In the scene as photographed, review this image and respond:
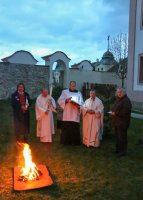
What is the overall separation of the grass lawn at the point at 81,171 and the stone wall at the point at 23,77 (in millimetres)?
A: 14486

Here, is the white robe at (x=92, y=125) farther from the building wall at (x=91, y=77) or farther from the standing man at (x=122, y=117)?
the building wall at (x=91, y=77)

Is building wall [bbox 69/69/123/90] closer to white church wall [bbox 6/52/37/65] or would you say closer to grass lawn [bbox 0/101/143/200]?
white church wall [bbox 6/52/37/65]

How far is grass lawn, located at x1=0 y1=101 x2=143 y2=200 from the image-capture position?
630 cm

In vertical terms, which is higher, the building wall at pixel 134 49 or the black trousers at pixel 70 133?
the building wall at pixel 134 49

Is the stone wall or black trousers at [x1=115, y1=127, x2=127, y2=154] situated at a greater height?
the stone wall

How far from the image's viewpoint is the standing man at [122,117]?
908 cm

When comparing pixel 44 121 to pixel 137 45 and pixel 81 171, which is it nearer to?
pixel 81 171

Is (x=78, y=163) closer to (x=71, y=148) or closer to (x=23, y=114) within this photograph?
(x=71, y=148)

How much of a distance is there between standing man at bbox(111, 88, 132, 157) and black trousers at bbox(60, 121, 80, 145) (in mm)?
1607

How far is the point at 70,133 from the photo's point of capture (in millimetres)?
10492

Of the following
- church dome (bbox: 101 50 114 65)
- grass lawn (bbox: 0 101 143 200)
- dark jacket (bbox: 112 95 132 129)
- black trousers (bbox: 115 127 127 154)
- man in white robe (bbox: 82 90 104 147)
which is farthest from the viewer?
church dome (bbox: 101 50 114 65)

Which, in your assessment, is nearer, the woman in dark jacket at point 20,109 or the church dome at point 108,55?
the woman in dark jacket at point 20,109

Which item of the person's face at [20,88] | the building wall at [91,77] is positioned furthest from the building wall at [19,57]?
the person's face at [20,88]

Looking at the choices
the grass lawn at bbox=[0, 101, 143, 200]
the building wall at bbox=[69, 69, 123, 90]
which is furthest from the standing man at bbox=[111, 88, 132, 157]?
the building wall at bbox=[69, 69, 123, 90]
